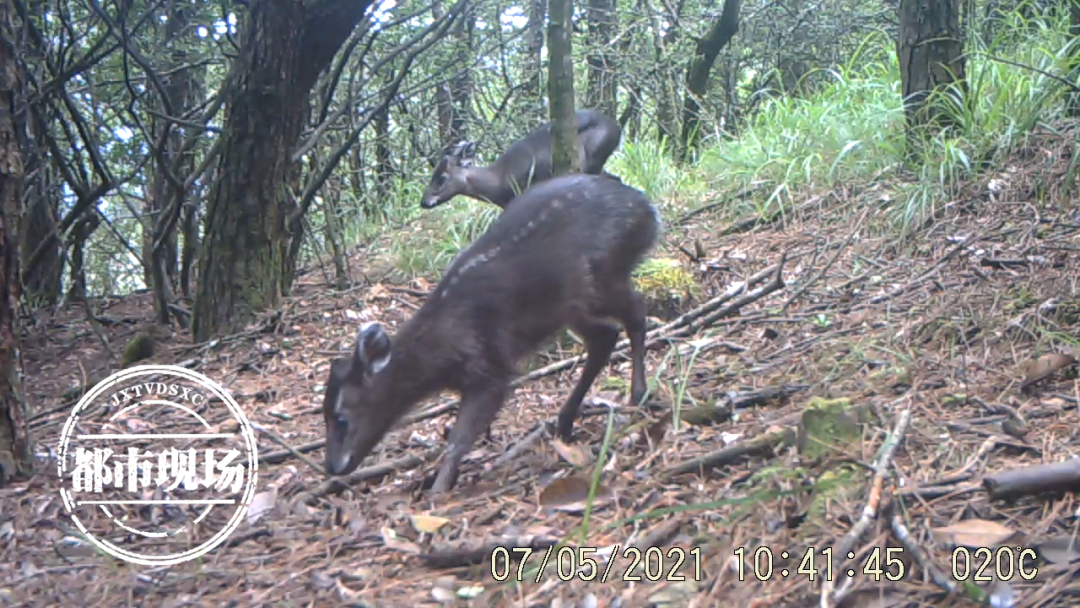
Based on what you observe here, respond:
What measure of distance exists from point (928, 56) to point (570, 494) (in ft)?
15.3

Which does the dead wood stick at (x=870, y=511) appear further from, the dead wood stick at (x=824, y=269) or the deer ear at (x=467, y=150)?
the deer ear at (x=467, y=150)

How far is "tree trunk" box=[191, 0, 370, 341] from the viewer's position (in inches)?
248

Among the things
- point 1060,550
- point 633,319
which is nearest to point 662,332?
point 633,319

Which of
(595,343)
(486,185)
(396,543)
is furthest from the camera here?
(486,185)

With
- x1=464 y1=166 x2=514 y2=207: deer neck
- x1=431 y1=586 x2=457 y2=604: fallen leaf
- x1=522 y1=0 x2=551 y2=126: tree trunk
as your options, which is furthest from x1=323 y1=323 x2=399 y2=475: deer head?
x1=522 y1=0 x2=551 y2=126: tree trunk

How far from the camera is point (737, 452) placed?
3197 millimetres

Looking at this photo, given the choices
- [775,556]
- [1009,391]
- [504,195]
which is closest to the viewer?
[775,556]

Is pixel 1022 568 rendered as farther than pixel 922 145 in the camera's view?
No

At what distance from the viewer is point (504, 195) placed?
33.2 ft

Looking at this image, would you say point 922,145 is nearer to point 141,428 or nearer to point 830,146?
point 830,146

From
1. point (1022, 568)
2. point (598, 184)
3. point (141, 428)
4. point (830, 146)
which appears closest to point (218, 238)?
point (141, 428)

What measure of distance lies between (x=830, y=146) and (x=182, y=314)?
5.17m

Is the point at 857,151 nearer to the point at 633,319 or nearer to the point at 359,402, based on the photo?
the point at 633,319

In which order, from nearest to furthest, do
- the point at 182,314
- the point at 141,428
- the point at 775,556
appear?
the point at 775,556 < the point at 141,428 < the point at 182,314
